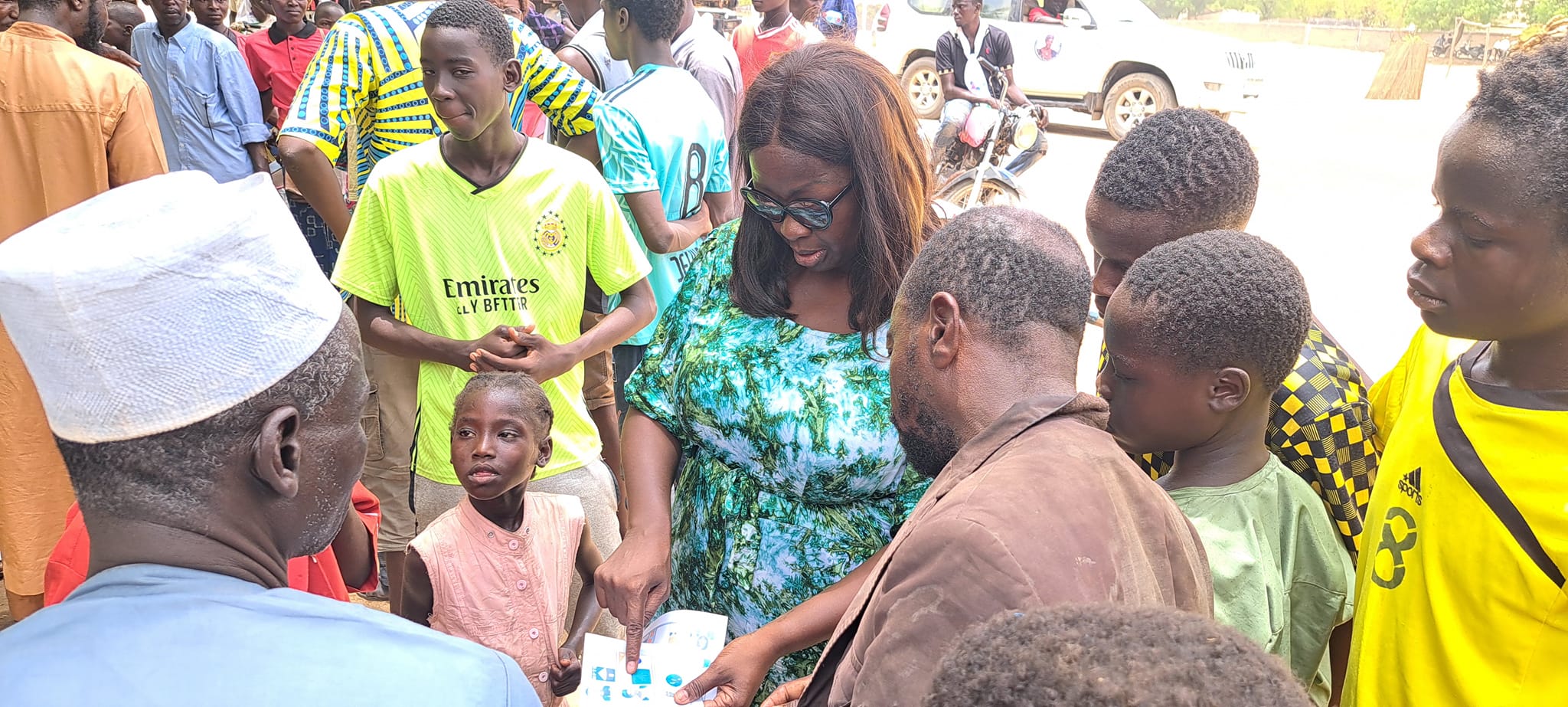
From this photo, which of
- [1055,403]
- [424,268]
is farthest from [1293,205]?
[1055,403]

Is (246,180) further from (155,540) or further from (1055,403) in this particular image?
(1055,403)

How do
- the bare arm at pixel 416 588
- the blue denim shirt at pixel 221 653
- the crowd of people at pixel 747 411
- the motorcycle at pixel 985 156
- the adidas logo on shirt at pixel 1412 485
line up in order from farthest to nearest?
the motorcycle at pixel 985 156 < the bare arm at pixel 416 588 < the adidas logo on shirt at pixel 1412 485 < the crowd of people at pixel 747 411 < the blue denim shirt at pixel 221 653

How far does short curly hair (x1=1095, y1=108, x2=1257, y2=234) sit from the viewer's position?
94.0 inches

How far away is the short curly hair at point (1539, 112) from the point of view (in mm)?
1668

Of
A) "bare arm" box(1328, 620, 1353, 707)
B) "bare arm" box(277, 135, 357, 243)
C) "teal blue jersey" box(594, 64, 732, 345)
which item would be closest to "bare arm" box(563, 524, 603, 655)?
"teal blue jersey" box(594, 64, 732, 345)

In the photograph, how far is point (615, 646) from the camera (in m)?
2.06

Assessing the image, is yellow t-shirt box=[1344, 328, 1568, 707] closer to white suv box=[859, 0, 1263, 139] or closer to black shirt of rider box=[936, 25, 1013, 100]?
black shirt of rider box=[936, 25, 1013, 100]

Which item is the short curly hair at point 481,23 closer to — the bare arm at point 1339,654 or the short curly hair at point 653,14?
the short curly hair at point 653,14

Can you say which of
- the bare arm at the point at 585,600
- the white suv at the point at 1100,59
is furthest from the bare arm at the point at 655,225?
the white suv at the point at 1100,59

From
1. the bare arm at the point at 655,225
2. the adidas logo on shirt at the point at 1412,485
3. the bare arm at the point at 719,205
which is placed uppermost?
the adidas logo on shirt at the point at 1412,485

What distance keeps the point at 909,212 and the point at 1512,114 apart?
1.03m

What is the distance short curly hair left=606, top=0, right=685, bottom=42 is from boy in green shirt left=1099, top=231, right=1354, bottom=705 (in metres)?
2.74

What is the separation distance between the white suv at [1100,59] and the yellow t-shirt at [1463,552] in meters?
13.3

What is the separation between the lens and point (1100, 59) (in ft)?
49.4
